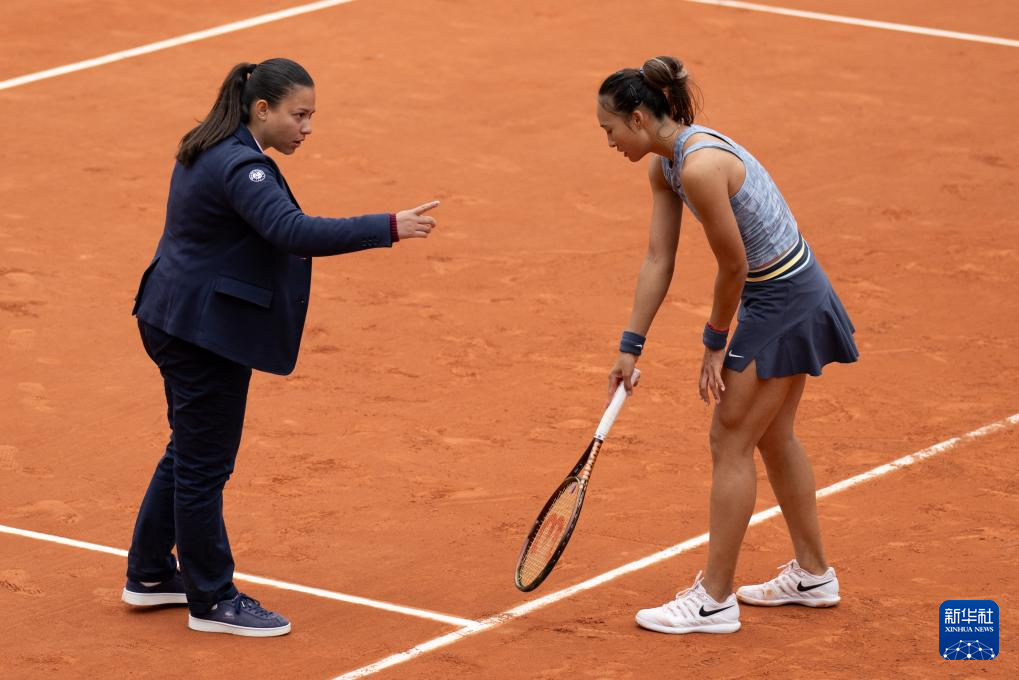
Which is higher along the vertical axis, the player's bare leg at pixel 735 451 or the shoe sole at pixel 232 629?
the player's bare leg at pixel 735 451

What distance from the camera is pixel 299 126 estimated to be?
6023 millimetres

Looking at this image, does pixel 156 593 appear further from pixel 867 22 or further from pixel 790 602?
pixel 867 22

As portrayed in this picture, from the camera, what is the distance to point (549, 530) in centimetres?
633

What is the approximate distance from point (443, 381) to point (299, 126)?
3.40 m

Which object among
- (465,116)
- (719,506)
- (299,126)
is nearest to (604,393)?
(719,506)

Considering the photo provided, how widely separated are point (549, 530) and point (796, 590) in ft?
3.43

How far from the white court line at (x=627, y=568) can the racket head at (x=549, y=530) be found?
30cm

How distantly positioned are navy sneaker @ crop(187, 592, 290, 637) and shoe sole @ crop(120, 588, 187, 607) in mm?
235

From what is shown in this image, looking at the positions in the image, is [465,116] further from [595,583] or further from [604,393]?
[595,583]

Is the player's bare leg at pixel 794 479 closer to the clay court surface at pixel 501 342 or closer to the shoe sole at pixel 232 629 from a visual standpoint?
the clay court surface at pixel 501 342

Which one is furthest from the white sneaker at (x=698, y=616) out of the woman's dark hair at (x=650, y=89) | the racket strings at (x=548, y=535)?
the woman's dark hair at (x=650, y=89)
